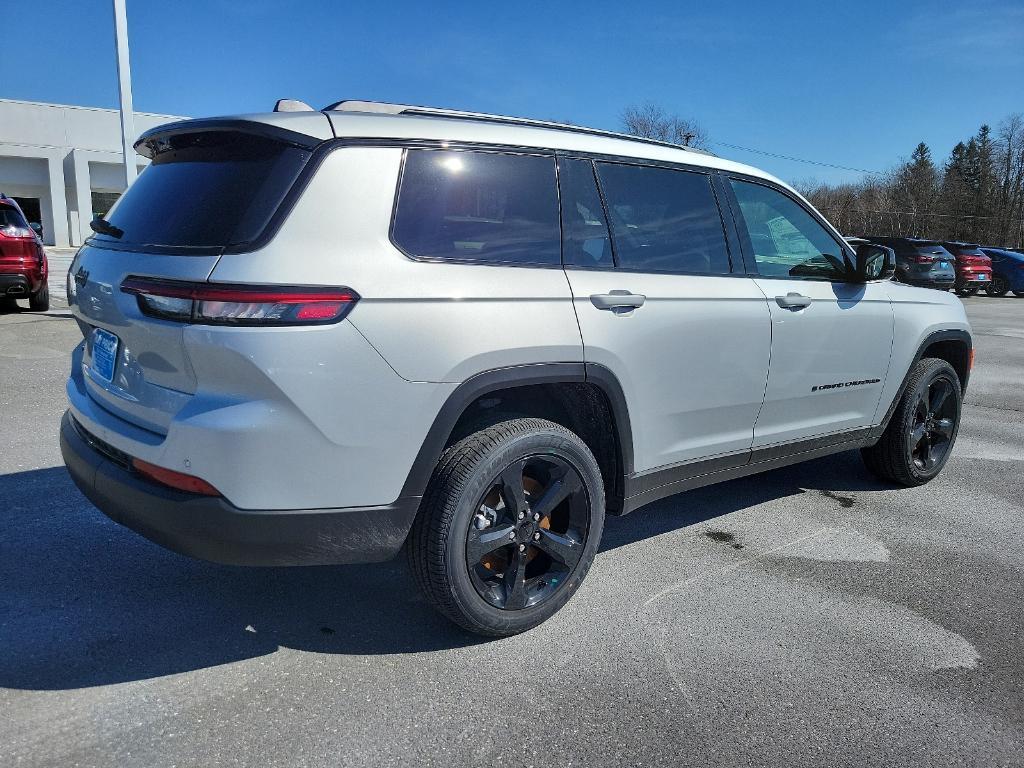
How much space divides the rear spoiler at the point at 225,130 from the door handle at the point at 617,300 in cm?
114

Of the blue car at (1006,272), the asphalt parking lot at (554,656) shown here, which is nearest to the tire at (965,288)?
the blue car at (1006,272)

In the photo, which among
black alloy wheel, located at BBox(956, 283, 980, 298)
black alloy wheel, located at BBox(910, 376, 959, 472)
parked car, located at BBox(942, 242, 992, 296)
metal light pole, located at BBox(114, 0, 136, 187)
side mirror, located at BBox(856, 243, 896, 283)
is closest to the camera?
side mirror, located at BBox(856, 243, 896, 283)

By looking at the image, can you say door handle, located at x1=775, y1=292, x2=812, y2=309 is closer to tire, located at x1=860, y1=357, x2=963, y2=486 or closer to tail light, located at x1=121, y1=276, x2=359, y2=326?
tire, located at x1=860, y1=357, x2=963, y2=486

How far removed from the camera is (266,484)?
241 centimetres

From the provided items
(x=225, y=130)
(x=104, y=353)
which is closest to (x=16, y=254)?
(x=104, y=353)

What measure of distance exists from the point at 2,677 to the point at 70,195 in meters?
49.9

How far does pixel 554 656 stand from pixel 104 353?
191 centimetres

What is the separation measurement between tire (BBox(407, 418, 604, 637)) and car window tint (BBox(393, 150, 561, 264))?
2.09 feet

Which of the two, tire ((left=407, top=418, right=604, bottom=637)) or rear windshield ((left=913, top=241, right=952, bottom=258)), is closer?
tire ((left=407, top=418, right=604, bottom=637))

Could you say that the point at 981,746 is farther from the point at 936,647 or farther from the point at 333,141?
the point at 333,141

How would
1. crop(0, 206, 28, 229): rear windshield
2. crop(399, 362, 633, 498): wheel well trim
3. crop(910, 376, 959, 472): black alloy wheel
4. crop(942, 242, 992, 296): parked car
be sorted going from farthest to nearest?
crop(942, 242, 992, 296): parked car, crop(0, 206, 28, 229): rear windshield, crop(910, 376, 959, 472): black alloy wheel, crop(399, 362, 633, 498): wheel well trim

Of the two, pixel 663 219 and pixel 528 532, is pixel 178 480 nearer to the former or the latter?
pixel 528 532

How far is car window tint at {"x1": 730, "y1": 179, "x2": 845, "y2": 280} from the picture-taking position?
3891 mm

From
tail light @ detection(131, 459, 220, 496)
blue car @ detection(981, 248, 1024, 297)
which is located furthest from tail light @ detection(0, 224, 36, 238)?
blue car @ detection(981, 248, 1024, 297)
